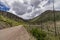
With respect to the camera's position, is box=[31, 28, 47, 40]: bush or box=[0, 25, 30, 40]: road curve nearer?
box=[0, 25, 30, 40]: road curve

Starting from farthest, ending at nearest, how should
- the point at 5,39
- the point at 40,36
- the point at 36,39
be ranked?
the point at 40,36 → the point at 36,39 → the point at 5,39

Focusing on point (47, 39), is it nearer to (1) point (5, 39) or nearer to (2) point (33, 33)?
(2) point (33, 33)

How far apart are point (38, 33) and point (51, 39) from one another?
81 centimetres

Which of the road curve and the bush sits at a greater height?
the road curve

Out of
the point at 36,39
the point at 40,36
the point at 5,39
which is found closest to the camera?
the point at 5,39

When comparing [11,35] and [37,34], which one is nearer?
[11,35]

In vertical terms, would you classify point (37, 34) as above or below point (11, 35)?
below

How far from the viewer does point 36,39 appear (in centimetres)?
838

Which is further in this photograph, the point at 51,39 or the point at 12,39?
the point at 51,39

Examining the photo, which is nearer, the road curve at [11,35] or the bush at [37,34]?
the road curve at [11,35]

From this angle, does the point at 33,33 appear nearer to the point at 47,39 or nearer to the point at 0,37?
the point at 47,39

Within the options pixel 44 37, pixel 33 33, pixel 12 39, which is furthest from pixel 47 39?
pixel 12 39

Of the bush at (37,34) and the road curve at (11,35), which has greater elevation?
the road curve at (11,35)

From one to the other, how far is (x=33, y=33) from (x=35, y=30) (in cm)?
30
